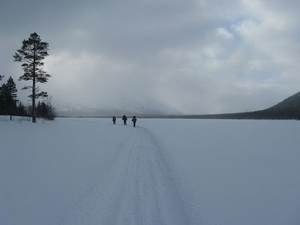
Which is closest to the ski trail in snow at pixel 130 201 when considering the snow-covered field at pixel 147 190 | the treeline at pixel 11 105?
the snow-covered field at pixel 147 190

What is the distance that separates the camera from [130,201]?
20.2ft

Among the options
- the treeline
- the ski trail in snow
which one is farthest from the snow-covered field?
the treeline

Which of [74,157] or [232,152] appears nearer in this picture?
[74,157]

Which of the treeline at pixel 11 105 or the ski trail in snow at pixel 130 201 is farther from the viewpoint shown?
the treeline at pixel 11 105

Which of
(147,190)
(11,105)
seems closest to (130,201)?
(147,190)

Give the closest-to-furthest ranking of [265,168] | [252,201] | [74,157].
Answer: [252,201] < [265,168] < [74,157]

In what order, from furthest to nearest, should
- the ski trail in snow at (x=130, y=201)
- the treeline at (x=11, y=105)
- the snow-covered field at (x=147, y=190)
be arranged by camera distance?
the treeline at (x=11, y=105) < the snow-covered field at (x=147, y=190) < the ski trail in snow at (x=130, y=201)

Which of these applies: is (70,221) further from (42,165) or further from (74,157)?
(74,157)

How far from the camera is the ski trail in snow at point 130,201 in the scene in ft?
17.3

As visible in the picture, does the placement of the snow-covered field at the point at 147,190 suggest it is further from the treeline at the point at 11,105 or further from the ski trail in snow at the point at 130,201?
the treeline at the point at 11,105

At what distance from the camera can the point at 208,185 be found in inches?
305

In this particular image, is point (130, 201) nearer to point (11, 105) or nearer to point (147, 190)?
point (147, 190)

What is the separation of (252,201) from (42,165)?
7777 millimetres

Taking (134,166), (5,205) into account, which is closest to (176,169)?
(134,166)
